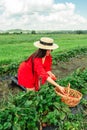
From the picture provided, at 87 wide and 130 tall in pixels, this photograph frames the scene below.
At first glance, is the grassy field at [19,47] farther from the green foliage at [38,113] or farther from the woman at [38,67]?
the green foliage at [38,113]

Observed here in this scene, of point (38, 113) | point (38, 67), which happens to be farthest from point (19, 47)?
point (38, 113)

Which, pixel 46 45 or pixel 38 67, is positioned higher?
pixel 46 45

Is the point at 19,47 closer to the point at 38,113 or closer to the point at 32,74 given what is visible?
the point at 32,74

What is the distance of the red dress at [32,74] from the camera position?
4.56 meters

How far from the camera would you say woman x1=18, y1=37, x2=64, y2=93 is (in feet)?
14.9

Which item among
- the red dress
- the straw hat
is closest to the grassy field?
the red dress

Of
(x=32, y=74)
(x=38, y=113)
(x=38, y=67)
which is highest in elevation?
(x=38, y=67)

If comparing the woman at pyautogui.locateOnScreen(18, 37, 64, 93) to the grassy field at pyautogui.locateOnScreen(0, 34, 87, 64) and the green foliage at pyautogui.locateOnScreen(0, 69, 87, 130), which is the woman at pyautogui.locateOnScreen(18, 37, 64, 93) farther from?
the grassy field at pyautogui.locateOnScreen(0, 34, 87, 64)

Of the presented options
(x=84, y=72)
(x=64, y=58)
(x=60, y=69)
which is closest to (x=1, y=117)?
(x=84, y=72)

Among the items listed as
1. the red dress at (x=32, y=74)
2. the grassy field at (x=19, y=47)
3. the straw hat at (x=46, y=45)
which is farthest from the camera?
the grassy field at (x=19, y=47)

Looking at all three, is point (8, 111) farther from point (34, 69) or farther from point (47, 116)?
point (34, 69)

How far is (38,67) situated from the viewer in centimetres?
456

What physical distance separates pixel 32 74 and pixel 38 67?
31 centimetres

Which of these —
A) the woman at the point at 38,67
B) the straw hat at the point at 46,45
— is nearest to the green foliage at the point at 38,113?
the woman at the point at 38,67
